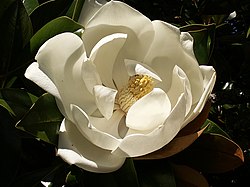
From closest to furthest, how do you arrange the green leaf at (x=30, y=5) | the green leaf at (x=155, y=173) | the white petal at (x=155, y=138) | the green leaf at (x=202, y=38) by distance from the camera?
the white petal at (x=155, y=138) < the green leaf at (x=155, y=173) < the green leaf at (x=202, y=38) < the green leaf at (x=30, y=5)

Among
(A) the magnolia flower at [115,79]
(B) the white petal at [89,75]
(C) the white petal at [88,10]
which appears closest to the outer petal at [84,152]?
(A) the magnolia flower at [115,79]

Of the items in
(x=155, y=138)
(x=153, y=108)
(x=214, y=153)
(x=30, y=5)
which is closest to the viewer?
(x=155, y=138)

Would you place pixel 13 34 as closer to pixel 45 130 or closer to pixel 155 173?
pixel 45 130

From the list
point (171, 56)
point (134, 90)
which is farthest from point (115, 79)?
→ point (171, 56)

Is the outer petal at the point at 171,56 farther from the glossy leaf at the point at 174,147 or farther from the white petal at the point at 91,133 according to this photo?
the white petal at the point at 91,133

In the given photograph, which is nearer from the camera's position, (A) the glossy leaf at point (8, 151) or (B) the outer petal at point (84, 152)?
(B) the outer petal at point (84, 152)

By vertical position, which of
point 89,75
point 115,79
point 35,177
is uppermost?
point 89,75

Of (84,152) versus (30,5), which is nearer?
(84,152)

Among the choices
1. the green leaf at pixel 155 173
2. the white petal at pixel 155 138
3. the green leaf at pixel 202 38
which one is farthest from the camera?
the green leaf at pixel 202 38
